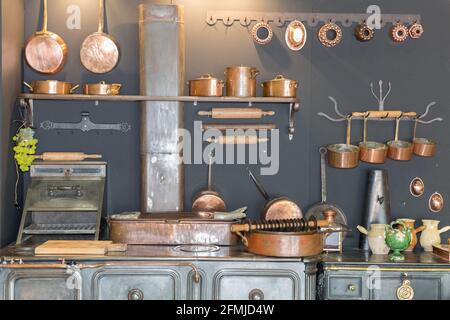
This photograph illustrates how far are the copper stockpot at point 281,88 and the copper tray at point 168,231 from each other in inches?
32.4

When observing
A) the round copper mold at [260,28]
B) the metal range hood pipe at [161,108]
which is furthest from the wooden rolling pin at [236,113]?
the round copper mold at [260,28]

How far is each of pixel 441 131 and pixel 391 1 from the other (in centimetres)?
90

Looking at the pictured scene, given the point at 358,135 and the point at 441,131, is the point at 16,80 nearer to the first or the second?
the point at 358,135

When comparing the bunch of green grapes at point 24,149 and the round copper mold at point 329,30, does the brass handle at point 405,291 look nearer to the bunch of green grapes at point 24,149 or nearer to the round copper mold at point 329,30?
the round copper mold at point 329,30

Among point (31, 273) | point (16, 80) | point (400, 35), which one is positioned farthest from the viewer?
point (400, 35)

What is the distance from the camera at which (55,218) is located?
3779 mm

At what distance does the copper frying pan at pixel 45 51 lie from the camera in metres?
→ 3.67

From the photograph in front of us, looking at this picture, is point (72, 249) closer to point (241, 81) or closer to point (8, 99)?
point (8, 99)

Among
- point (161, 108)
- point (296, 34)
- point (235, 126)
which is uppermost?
point (296, 34)

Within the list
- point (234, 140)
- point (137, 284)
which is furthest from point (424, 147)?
point (137, 284)

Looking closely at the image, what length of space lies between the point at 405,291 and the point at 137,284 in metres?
1.44

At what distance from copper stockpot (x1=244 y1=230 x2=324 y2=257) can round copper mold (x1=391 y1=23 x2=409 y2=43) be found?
1461 mm

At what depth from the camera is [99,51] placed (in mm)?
3756

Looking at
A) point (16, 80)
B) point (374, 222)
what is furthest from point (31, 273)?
point (374, 222)
